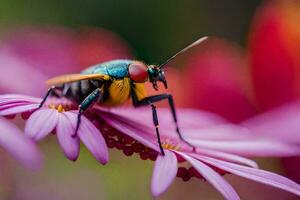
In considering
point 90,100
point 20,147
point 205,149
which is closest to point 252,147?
point 205,149

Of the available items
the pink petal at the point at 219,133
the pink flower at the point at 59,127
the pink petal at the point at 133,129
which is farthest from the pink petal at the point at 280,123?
the pink flower at the point at 59,127

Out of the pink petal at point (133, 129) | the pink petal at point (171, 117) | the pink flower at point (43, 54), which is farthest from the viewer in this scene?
the pink flower at point (43, 54)

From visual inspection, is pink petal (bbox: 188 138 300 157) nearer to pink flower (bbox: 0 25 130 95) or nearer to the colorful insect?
the colorful insect

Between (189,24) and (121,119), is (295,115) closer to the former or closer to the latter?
(121,119)

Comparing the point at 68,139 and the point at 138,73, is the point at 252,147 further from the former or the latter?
the point at 68,139

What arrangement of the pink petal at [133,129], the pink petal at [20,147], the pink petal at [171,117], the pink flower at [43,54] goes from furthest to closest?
the pink flower at [43,54] → the pink petal at [171,117] → the pink petal at [133,129] → the pink petal at [20,147]

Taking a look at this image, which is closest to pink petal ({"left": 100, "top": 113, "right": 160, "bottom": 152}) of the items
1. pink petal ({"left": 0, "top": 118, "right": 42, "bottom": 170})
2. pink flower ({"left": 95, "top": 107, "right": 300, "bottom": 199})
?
pink flower ({"left": 95, "top": 107, "right": 300, "bottom": 199})

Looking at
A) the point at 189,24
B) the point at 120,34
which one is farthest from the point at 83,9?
the point at 189,24

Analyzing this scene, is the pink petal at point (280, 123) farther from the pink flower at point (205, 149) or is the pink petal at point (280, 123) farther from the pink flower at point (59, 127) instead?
the pink flower at point (59, 127)
